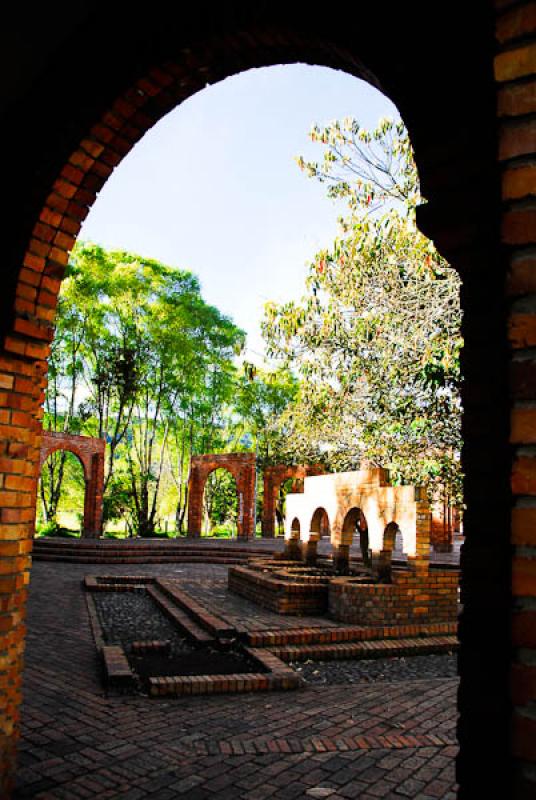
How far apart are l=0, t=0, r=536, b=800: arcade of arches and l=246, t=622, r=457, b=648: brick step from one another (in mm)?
4072

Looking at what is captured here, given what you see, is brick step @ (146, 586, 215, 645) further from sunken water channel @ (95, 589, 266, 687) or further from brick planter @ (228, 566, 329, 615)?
brick planter @ (228, 566, 329, 615)

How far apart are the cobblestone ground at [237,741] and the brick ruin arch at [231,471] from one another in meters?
20.5

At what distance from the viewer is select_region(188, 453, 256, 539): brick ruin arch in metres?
26.5

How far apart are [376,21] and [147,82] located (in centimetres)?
141

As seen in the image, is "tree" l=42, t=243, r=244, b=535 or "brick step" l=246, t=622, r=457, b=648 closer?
"brick step" l=246, t=622, r=457, b=648

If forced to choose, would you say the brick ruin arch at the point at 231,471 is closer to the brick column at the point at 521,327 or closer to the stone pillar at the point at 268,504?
the stone pillar at the point at 268,504

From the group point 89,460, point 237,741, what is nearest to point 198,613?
point 237,741

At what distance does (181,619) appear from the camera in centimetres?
824

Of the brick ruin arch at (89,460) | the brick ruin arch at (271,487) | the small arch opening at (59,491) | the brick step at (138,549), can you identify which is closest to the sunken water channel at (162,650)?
the brick step at (138,549)

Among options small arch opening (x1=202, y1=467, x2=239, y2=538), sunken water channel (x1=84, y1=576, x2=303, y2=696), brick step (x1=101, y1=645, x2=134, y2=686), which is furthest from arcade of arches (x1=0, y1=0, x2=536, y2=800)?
small arch opening (x1=202, y1=467, x2=239, y2=538)

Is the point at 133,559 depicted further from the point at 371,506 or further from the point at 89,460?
the point at 371,506

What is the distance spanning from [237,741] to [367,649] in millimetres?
3172

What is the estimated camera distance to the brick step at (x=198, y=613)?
7.14 metres

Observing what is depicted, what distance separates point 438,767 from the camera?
12.3 feet
